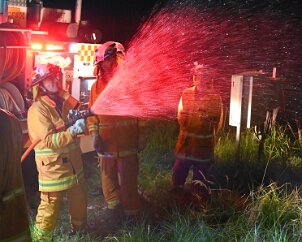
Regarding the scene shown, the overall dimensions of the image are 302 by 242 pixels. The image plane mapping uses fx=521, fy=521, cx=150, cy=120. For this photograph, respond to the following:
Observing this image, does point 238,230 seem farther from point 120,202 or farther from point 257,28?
point 257,28

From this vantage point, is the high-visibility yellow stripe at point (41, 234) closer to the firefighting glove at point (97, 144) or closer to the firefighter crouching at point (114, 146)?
the firefighter crouching at point (114, 146)

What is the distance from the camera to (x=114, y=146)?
16.4 ft

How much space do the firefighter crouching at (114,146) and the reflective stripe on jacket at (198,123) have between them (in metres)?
0.73

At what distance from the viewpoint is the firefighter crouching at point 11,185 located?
2.53 metres

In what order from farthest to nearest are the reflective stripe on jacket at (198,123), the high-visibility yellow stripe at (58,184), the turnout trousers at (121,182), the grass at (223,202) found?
the reflective stripe on jacket at (198,123) < the turnout trousers at (121,182) < the grass at (223,202) < the high-visibility yellow stripe at (58,184)

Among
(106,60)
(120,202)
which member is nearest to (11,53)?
(106,60)

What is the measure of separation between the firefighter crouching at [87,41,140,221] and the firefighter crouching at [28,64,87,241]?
48 cm

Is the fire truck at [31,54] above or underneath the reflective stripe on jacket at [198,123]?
above

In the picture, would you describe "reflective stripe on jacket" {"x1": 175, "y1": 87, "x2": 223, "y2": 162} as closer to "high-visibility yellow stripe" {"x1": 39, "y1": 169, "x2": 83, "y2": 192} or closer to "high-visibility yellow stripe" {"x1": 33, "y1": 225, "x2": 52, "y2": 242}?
"high-visibility yellow stripe" {"x1": 39, "y1": 169, "x2": 83, "y2": 192}

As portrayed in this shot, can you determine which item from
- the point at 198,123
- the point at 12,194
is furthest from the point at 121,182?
the point at 12,194

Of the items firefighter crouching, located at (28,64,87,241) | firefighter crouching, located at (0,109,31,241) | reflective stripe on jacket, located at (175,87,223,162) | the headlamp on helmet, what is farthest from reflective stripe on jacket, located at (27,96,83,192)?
reflective stripe on jacket, located at (175,87,223,162)

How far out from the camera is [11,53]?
4.92 metres

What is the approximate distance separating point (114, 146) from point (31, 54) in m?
1.22

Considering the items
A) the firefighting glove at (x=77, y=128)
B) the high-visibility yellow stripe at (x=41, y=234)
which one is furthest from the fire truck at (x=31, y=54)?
the high-visibility yellow stripe at (x=41, y=234)
